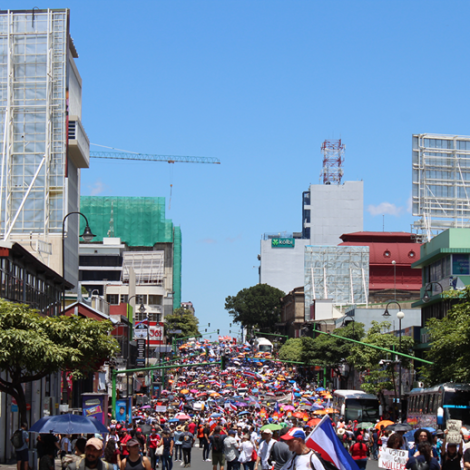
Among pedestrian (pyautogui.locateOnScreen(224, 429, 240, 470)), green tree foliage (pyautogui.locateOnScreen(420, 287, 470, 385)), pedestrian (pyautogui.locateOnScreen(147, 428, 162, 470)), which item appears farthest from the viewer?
green tree foliage (pyautogui.locateOnScreen(420, 287, 470, 385))

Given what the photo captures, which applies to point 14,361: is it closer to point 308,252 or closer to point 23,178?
point 23,178

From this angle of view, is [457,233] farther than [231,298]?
No

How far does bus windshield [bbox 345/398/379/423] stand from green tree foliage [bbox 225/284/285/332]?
4848 inches

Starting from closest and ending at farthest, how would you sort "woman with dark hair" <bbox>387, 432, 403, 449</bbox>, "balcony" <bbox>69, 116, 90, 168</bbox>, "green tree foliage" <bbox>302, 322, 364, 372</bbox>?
"woman with dark hair" <bbox>387, 432, 403, 449</bbox>
"balcony" <bbox>69, 116, 90, 168</bbox>
"green tree foliage" <bbox>302, 322, 364, 372</bbox>

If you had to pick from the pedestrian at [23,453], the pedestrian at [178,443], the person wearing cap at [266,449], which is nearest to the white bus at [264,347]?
the pedestrian at [178,443]

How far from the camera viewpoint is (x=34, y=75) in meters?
80.6

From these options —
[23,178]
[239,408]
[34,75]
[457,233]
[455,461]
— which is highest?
[34,75]

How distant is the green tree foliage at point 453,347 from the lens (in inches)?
1517

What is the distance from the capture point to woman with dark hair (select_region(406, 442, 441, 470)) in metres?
13.6

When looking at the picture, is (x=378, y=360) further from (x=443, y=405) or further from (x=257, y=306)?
(x=257, y=306)

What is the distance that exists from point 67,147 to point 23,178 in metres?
5.64

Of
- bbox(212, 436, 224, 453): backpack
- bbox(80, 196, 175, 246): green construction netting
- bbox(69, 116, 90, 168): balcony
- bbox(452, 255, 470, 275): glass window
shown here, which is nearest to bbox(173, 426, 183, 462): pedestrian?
bbox(212, 436, 224, 453): backpack

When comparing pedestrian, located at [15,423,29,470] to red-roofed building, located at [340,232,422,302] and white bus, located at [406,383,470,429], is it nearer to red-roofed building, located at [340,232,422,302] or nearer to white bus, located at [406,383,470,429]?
white bus, located at [406,383,470,429]

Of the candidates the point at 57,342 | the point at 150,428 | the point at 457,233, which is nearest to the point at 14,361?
the point at 57,342
